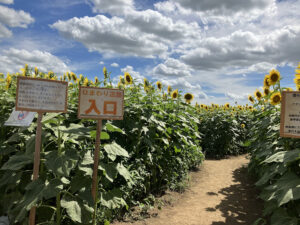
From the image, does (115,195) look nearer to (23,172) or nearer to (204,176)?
(23,172)

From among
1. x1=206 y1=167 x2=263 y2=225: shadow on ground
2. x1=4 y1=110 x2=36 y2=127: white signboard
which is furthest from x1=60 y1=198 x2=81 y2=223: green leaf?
x1=206 y1=167 x2=263 y2=225: shadow on ground

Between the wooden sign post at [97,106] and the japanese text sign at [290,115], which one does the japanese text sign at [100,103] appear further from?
the japanese text sign at [290,115]

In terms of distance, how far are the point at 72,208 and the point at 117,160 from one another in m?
1.44

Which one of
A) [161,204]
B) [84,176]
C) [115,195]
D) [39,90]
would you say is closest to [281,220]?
[115,195]

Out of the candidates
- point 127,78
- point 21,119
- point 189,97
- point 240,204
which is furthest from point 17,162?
point 189,97

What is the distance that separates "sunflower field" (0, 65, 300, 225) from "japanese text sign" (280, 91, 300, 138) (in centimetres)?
→ 17

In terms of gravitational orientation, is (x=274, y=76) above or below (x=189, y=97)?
above

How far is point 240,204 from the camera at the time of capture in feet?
15.4

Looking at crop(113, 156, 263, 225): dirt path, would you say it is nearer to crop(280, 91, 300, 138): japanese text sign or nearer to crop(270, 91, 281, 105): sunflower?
crop(270, 91, 281, 105): sunflower

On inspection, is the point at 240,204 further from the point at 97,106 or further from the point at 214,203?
the point at 97,106

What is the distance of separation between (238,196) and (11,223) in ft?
13.0

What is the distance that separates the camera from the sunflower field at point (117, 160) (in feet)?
7.55

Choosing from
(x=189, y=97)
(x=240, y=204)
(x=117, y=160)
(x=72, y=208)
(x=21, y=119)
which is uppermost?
(x=189, y=97)

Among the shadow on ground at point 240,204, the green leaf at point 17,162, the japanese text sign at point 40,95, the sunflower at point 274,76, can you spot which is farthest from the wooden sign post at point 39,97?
the sunflower at point 274,76
